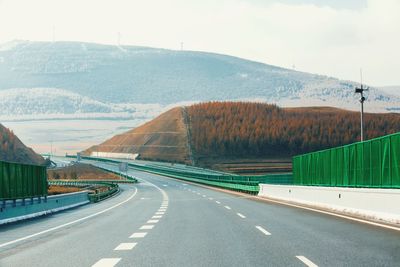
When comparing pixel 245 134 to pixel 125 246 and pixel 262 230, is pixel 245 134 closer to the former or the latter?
pixel 262 230

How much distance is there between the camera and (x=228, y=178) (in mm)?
69000

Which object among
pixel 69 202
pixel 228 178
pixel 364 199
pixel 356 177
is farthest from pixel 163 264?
pixel 228 178

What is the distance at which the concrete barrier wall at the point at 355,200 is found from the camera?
18.0m

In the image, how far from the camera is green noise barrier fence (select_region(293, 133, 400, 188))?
2023cm

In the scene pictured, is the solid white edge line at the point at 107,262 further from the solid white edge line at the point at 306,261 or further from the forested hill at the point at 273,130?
the forested hill at the point at 273,130

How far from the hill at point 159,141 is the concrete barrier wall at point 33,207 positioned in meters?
118

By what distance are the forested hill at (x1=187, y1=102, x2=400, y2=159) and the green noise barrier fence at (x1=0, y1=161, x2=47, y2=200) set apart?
403ft

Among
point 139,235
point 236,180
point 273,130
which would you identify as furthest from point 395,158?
point 273,130

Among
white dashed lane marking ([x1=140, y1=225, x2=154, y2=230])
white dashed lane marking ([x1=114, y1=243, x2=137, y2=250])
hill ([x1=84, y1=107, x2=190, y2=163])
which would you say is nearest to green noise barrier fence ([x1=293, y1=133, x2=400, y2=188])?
white dashed lane marking ([x1=140, y1=225, x2=154, y2=230])

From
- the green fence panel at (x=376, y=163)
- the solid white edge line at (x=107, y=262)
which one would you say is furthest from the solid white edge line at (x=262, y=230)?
the green fence panel at (x=376, y=163)

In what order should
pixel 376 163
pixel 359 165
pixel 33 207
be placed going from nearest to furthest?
1. pixel 376 163
2. pixel 359 165
3. pixel 33 207

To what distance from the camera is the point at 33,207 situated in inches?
979

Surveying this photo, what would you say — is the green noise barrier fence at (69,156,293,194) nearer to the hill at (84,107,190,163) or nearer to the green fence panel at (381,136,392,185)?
the green fence panel at (381,136,392,185)

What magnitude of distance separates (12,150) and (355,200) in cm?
10517
